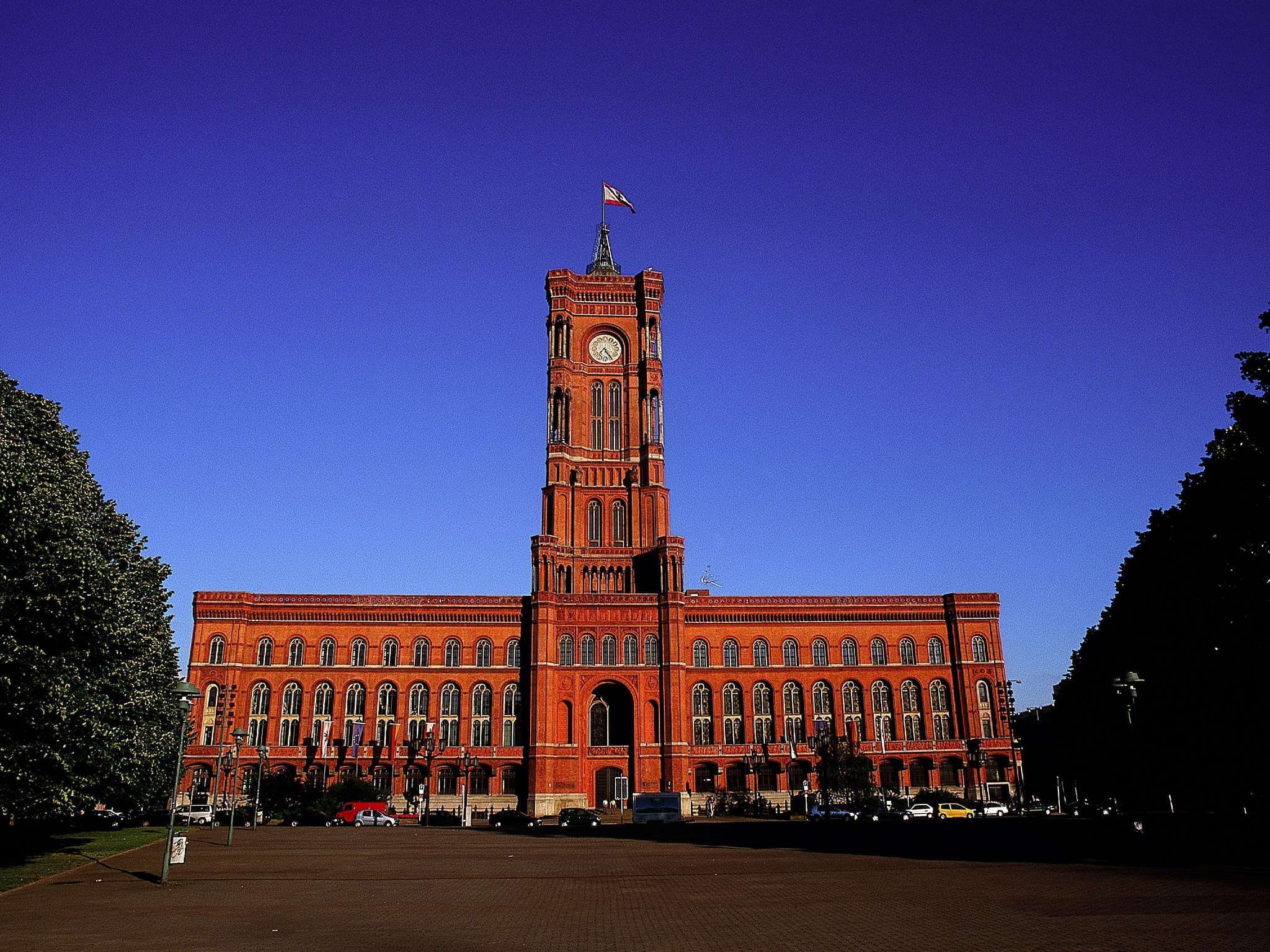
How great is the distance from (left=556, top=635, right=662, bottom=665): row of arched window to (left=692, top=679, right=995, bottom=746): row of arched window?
496 centimetres

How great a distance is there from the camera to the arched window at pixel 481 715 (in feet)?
258

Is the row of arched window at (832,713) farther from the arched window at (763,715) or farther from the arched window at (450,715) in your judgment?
the arched window at (450,715)

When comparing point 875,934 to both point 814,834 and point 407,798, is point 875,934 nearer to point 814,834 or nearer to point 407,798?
point 814,834

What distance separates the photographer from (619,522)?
85.8 m

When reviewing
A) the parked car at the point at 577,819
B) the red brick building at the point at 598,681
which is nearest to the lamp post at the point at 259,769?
the red brick building at the point at 598,681

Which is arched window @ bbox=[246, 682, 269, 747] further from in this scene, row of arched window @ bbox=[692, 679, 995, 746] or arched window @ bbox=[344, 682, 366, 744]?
row of arched window @ bbox=[692, 679, 995, 746]

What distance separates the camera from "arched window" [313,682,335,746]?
3034 inches

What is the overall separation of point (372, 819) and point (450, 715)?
16.6m

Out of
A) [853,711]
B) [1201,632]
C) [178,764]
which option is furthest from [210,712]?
[1201,632]

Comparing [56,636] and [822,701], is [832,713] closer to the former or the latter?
[822,701]

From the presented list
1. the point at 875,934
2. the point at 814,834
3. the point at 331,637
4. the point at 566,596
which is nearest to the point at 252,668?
the point at 331,637

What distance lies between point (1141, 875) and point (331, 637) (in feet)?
222

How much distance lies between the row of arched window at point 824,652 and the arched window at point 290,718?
32001mm

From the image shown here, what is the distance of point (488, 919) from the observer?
18.0m
